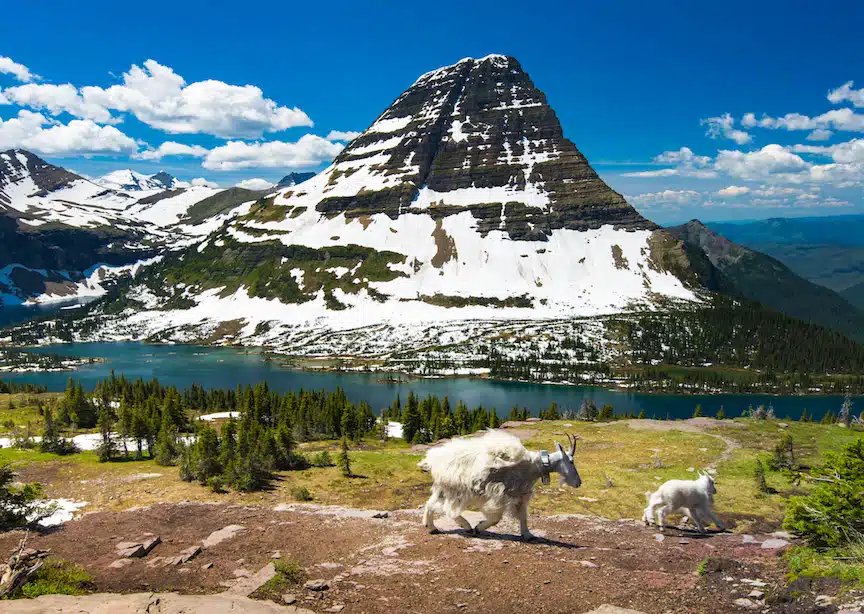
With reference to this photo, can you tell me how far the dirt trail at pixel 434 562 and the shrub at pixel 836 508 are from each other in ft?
5.70

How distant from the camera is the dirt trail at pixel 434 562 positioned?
492 inches

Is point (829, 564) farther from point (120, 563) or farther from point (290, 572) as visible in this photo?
point (120, 563)

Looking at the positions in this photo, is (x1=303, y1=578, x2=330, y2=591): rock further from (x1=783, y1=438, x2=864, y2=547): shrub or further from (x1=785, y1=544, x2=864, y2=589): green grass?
(x1=783, y1=438, x2=864, y2=547): shrub

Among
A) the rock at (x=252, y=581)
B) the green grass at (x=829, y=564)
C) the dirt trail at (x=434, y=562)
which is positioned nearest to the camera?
the green grass at (x=829, y=564)

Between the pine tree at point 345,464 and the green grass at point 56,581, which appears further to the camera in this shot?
the pine tree at point 345,464

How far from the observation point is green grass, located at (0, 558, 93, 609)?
1204 centimetres

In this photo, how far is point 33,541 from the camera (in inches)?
679

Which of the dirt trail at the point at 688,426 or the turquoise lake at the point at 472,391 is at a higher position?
the dirt trail at the point at 688,426

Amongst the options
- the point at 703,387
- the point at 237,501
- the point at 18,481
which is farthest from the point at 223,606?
the point at 703,387

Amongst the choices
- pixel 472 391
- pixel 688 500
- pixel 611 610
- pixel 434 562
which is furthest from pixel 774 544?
pixel 472 391

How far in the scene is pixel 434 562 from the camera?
14.7 meters

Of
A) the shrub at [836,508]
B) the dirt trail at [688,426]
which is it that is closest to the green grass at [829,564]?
the shrub at [836,508]

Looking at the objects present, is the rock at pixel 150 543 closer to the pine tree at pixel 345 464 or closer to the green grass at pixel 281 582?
the green grass at pixel 281 582

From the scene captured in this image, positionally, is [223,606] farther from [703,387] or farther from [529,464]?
[703,387]
